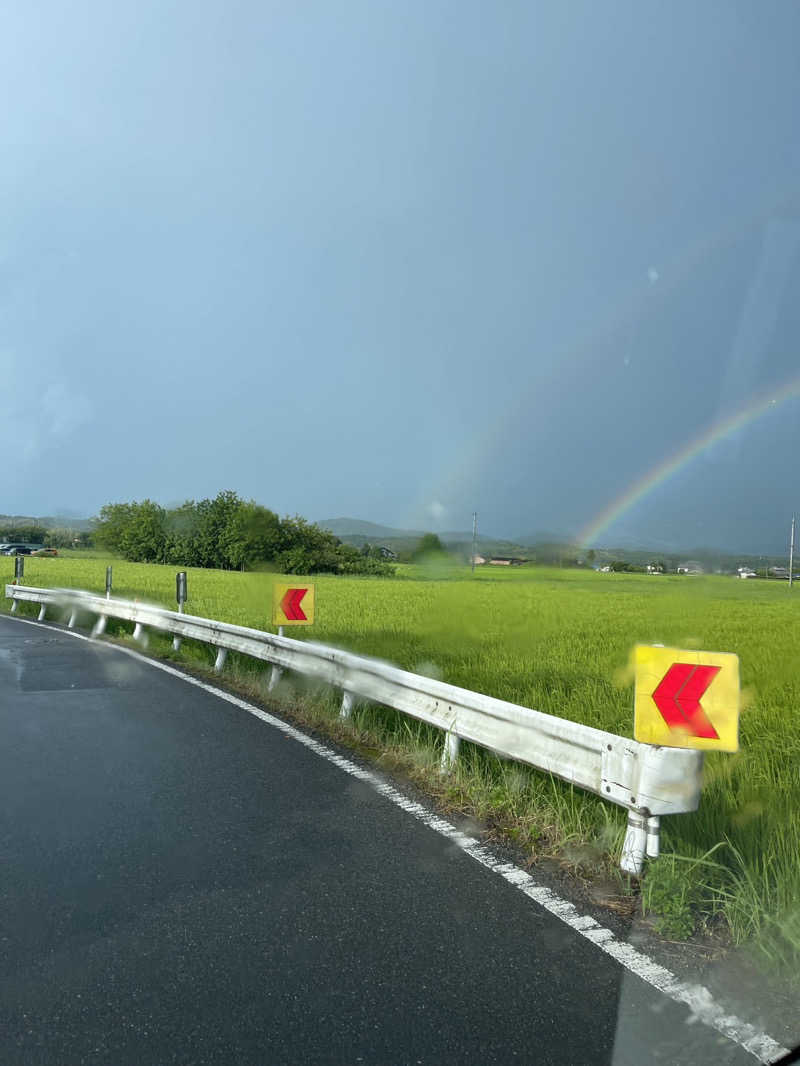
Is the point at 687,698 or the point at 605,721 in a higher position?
the point at 687,698

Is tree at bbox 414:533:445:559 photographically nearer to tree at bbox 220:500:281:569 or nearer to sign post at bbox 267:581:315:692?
sign post at bbox 267:581:315:692

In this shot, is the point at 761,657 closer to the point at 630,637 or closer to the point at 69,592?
the point at 630,637

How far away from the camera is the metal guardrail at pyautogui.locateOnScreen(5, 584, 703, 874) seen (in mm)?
4219

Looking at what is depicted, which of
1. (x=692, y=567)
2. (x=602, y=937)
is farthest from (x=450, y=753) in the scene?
(x=692, y=567)

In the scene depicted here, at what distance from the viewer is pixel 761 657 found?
12.2m

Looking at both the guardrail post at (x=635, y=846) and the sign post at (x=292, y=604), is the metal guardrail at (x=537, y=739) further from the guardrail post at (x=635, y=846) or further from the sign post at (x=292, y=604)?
the sign post at (x=292, y=604)

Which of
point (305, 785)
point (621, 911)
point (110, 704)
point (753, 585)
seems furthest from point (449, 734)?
point (753, 585)

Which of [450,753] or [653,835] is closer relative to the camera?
[653,835]

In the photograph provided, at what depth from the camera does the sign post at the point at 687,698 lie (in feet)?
13.4

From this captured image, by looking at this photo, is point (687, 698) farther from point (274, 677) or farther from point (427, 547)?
point (427, 547)

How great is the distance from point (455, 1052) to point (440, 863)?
174 cm

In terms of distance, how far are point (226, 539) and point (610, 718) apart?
57503mm

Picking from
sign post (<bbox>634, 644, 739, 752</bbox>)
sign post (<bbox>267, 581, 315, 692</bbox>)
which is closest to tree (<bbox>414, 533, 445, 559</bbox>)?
sign post (<bbox>267, 581, 315, 692</bbox>)

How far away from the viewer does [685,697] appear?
4.18 metres
